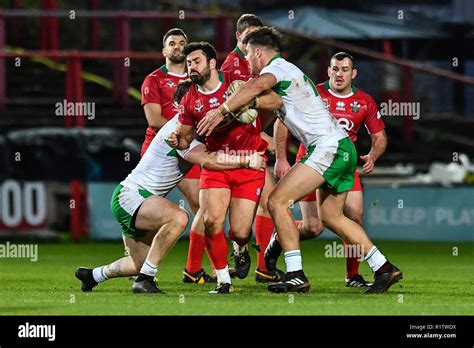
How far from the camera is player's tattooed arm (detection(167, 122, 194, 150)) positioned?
43.8ft

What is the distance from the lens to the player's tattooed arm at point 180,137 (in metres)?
13.4

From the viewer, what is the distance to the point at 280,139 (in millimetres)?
14602

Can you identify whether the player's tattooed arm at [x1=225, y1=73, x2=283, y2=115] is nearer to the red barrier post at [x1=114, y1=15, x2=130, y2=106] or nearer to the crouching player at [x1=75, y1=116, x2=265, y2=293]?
the crouching player at [x1=75, y1=116, x2=265, y2=293]

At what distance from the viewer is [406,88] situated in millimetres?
23500

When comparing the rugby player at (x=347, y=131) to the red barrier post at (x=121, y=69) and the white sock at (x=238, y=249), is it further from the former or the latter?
the red barrier post at (x=121, y=69)

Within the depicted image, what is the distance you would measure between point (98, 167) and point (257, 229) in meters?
7.28

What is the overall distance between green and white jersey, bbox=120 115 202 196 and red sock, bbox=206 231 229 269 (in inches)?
28.0

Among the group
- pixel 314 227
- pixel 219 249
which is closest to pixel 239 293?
pixel 219 249

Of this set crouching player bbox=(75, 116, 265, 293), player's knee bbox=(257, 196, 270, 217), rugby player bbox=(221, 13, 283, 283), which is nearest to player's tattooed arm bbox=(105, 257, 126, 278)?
crouching player bbox=(75, 116, 265, 293)

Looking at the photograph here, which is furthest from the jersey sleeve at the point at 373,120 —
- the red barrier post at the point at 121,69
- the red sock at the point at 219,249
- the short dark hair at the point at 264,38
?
the red barrier post at the point at 121,69

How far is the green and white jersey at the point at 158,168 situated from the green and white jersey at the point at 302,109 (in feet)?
3.17

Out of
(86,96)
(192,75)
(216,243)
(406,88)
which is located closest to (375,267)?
(216,243)
